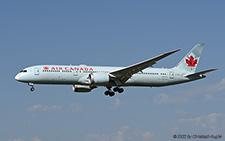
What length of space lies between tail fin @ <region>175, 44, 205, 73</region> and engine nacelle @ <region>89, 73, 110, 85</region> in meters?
13.4

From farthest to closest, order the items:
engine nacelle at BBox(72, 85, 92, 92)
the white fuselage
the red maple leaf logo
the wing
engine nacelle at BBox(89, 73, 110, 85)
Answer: the red maple leaf logo → engine nacelle at BBox(72, 85, 92, 92) → engine nacelle at BBox(89, 73, 110, 85) → the white fuselage → the wing

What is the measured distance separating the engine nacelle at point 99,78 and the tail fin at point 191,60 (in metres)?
13.4

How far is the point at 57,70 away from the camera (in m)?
59.9

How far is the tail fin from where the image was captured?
227 ft

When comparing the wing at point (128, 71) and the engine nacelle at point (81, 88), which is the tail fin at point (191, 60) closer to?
the wing at point (128, 71)

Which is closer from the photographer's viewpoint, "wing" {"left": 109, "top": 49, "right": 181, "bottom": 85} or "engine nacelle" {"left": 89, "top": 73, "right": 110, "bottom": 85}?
"wing" {"left": 109, "top": 49, "right": 181, "bottom": 85}

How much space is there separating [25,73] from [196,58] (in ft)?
91.5

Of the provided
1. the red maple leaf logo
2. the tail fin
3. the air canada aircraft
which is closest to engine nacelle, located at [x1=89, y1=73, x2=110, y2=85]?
the air canada aircraft

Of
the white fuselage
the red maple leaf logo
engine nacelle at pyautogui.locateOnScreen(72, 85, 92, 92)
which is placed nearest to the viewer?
the white fuselage

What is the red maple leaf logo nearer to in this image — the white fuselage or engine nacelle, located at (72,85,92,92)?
the white fuselage

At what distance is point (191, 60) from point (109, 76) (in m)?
15.9

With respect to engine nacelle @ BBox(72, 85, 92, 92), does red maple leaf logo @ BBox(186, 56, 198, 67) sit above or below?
above

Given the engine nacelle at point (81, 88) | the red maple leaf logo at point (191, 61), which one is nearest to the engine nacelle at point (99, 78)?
the engine nacelle at point (81, 88)

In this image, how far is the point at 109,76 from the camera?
61.6 m
